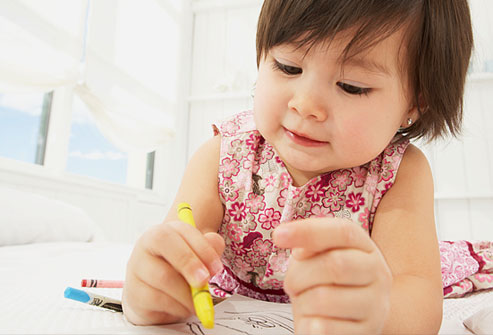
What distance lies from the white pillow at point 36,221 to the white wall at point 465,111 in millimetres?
1836

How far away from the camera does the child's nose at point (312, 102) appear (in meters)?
0.49

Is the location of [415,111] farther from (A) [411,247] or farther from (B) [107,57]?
(B) [107,57]

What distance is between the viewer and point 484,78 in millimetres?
2508

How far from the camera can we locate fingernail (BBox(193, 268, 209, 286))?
0.33 meters

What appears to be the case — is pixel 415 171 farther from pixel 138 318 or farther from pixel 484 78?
pixel 484 78

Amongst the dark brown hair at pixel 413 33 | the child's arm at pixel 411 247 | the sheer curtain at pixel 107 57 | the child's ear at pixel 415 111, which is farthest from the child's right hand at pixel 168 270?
the sheer curtain at pixel 107 57

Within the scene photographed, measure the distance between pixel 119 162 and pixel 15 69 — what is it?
43.9 inches

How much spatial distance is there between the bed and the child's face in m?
0.26

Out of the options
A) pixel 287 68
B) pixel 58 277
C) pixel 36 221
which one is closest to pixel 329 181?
pixel 287 68

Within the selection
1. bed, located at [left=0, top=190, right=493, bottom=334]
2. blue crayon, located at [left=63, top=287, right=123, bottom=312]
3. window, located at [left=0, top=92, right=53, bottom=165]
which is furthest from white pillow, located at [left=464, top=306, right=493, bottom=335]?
window, located at [left=0, top=92, right=53, bottom=165]

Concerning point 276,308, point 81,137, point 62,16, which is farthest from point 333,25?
point 81,137

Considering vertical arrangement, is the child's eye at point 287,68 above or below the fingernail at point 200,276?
above

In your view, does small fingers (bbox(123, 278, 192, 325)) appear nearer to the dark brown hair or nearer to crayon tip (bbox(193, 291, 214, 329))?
crayon tip (bbox(193, 291, 214, 329))

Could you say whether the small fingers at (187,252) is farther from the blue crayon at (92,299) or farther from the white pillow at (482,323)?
the white pillow at (482,323)
